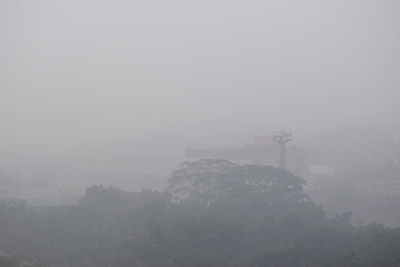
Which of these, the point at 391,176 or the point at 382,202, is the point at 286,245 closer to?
the point at 382,202

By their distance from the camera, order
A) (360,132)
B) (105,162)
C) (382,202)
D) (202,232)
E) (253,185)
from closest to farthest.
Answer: (202,232), (253,185), (382,202), (105,162), (360,132)

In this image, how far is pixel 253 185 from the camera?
→ 1503 centimetres

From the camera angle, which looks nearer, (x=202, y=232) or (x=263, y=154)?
(x=202, y=232)

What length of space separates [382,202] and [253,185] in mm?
6068

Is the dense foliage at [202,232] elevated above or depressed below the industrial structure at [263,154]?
below

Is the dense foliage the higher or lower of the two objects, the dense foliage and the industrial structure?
the lower

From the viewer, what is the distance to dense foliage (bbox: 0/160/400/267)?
9328mm

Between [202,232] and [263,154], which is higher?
[263,154]

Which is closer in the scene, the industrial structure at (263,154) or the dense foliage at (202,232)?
the dense foliage at (202,232)

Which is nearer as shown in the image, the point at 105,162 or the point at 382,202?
the point at 382,202

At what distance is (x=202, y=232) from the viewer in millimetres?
10625

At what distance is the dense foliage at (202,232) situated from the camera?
9.33 m

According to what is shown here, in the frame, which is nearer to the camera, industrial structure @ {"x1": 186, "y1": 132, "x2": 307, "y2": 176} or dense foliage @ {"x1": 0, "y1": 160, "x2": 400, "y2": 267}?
dense foliage @ {"x1": 0, "y1": 160, "x2": 400, "y2": 267}

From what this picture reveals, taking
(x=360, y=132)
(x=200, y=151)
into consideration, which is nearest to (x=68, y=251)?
(x=200, y=151)
